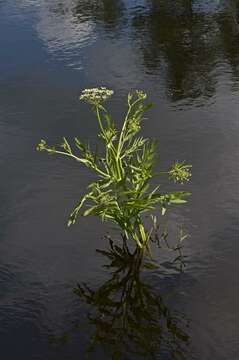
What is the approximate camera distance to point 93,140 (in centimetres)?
1750

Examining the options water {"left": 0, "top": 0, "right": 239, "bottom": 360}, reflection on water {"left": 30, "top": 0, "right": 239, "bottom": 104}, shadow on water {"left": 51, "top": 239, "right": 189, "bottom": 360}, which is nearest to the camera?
shadow on water {"left": 51, "top": 239, "right": 189, "bottom": 360}

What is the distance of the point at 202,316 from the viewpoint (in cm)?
1065

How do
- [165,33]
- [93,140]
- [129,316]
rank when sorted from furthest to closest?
[165,33] → [93,140] → [129,316]

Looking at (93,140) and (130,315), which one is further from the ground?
(93,140)

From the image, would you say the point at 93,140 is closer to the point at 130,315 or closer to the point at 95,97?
the point at 95,97

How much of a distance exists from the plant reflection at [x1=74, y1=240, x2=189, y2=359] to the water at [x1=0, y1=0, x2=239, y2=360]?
0.17 m

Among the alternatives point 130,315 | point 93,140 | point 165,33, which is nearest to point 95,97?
point 130,315

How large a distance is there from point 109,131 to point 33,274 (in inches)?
147

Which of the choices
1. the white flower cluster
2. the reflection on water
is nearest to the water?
the reflection on water

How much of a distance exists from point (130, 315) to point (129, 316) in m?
0.03

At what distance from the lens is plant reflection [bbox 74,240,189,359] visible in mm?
10078

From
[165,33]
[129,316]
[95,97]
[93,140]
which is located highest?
[165,33]

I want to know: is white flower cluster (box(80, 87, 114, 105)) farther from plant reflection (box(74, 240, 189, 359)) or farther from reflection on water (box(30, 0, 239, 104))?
reflection on water (box(30, 0, 239, 104))

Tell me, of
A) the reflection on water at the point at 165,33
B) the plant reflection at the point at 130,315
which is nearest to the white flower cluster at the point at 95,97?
the plant reflection at the point at 130,315
